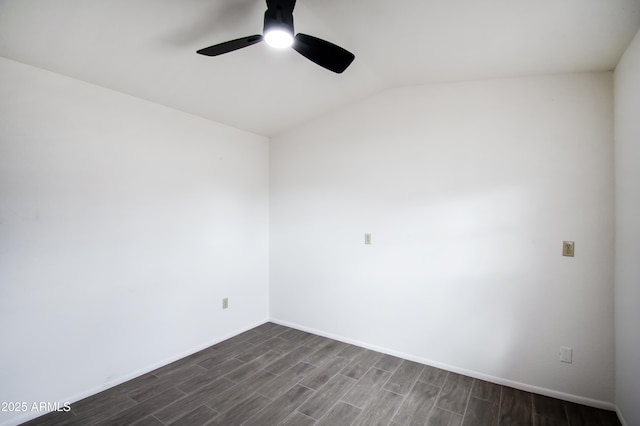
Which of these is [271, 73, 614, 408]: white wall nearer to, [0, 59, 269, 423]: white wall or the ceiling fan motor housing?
[0, 59, 269, 423]: white wall

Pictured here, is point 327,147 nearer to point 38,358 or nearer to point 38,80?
point 38,80

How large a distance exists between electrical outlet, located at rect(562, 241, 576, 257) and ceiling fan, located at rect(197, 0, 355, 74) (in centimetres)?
207

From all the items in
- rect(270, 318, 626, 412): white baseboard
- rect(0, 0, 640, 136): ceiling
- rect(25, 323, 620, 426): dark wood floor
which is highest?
rect(0, 0, 640, 136): ceiling

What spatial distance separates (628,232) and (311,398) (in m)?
2.40

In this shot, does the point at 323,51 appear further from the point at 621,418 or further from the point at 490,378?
the point at 621,418

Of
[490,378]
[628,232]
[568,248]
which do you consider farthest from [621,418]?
[628,232]

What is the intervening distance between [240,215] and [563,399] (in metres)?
3.33

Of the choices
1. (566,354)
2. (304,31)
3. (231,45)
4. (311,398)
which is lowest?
(311,398)

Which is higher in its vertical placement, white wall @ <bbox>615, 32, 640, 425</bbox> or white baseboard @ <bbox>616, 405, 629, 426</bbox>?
white wall @ <bbox>615, 32, 640, 425</bbox>

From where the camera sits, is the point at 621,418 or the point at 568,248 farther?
the point at 568,248

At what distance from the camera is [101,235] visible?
2.27 meters

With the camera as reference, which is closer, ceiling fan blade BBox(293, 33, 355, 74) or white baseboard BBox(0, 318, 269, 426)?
ceiling fan blade BBox(293, 33, 355, 74)

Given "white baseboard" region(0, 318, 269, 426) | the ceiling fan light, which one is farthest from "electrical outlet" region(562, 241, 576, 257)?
"white baseboard" region(0, 318, 269, 426)

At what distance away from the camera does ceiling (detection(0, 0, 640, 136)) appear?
158 cm
